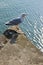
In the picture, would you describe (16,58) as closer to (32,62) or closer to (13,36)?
(32,62)

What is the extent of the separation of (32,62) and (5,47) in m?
1.12

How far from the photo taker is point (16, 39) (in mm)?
8211

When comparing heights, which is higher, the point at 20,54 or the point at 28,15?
the point at 20,54

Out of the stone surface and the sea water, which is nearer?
the stone surface

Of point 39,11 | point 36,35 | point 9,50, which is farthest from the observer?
point 39,11

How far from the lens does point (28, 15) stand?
13.8 metres

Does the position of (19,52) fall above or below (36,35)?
above

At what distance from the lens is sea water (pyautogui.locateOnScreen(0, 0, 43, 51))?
1088cm

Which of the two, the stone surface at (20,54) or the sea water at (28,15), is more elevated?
the stone surface at (20,54)

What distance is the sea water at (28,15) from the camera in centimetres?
1088

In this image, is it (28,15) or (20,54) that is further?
(28,15)

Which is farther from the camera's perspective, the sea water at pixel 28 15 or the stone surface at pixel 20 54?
the sea water at pixel 28 15

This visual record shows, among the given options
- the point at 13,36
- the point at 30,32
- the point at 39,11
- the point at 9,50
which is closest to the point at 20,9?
the point at 39,11

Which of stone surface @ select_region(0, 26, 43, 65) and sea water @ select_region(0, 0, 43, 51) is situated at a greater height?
stone surface @ select_region(0, 26, 43, 65)
